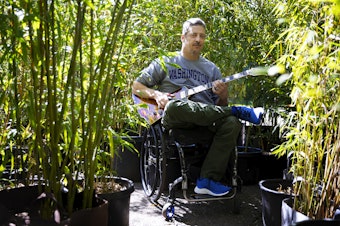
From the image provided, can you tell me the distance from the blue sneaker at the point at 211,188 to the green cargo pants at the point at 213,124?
0.11ft

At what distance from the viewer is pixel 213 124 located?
2838mm

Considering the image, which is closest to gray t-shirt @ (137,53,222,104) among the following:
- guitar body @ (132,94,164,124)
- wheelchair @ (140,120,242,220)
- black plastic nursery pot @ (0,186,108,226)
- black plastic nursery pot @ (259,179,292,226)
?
guitar body @ (132,94,164,124)

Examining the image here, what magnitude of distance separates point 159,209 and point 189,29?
130cm

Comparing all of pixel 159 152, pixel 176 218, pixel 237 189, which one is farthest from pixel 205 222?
pixel 159 152

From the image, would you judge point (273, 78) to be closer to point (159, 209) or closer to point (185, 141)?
point (185, 141)

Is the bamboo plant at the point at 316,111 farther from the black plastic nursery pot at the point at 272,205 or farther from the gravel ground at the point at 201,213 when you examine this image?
the gravel ground at the point at 201,213

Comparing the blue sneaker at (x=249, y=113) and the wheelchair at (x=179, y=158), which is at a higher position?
the blue sneaker at (x=249, y=113)

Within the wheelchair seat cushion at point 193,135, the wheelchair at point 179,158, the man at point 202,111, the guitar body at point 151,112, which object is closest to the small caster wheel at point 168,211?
the wheelchair at point 179,158

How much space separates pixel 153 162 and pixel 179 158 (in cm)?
24

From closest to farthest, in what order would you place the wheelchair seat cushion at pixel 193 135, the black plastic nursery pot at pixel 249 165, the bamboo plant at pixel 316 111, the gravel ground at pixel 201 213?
the bamboo plant at pixel 316 111
the gravel ground at pixel 201 213
the wheelchair seat cushion at pixel 193 135
the black plastic nursery pot at pixel 249 165

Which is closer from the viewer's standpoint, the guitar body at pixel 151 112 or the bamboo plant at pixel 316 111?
the bamboo plant at pixel 316 111

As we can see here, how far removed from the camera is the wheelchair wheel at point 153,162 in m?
2.92

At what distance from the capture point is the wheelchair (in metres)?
2.75

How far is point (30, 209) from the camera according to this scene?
155 centimetres
